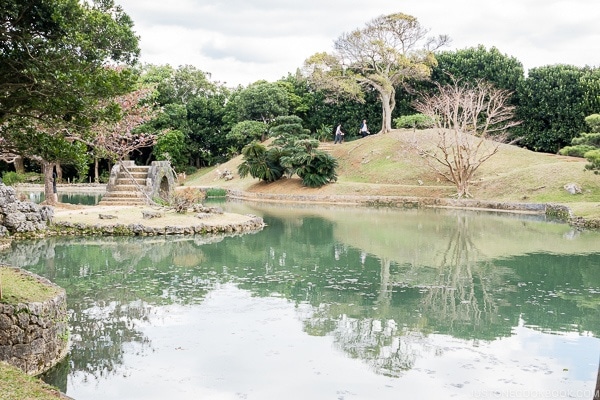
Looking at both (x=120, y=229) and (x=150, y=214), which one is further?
(x=150, y=214)

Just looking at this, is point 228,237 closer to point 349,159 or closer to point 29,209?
point 29,209

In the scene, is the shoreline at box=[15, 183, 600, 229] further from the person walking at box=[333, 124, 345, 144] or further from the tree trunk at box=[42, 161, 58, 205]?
the person walking at box=[333, 124, 345, 144]

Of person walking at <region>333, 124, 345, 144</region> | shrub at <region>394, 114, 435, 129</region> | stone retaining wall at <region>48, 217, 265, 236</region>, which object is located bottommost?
stone retaining wall at <region>48, 217, 265, 236</region>

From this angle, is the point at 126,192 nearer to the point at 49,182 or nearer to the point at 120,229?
the point at 49,182

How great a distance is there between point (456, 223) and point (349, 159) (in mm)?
16354

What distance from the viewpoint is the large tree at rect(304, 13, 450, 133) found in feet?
119

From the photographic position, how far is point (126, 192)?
924 inches

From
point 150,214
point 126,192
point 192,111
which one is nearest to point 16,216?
point 150,214

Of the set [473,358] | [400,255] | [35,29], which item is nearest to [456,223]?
[400,255]

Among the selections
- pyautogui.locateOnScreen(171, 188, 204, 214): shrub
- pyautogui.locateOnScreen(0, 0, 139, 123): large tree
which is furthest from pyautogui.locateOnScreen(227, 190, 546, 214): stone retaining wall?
pyautogui.locateOnScreen(0, 0, 139, 123): large tree

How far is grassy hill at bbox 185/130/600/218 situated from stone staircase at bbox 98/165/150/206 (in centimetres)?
1110

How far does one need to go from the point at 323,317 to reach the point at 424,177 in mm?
25367

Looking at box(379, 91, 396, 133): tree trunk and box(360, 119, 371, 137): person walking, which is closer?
box(379, 91, 396, 133): tree trunk

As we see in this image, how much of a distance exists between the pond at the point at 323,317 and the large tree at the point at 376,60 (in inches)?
857
